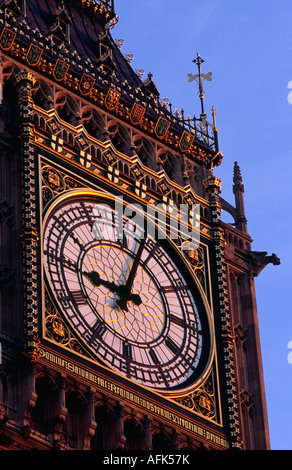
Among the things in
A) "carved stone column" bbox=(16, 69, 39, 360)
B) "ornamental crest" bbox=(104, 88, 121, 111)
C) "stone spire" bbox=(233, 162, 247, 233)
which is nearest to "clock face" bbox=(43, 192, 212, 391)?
"carved stone column" bbox=(16, 69, 39, 360)

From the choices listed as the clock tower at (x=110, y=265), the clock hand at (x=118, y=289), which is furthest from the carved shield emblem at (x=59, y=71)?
the clock hand at (x=118, y=289)

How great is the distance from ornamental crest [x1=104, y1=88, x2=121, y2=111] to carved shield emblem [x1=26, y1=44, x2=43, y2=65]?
2.29 meters

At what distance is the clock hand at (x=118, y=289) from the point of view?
4631 cm

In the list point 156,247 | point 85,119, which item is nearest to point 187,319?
point 156,247

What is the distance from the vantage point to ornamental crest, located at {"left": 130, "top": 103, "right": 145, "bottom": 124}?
166 feet

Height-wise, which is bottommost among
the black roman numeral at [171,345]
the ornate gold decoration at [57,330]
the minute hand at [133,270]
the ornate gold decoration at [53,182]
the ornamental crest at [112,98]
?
the ornate gold decoration at [57,330]

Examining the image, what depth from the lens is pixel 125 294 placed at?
46688mm

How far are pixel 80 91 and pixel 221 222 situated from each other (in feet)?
16.7

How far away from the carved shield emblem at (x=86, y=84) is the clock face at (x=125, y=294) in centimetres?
324

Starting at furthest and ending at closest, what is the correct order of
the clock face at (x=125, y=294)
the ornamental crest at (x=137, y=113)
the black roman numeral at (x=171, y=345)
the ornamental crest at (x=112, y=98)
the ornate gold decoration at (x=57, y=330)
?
1. the ornamental crest at (x=137, y=113)
2. the ornamental crest at (x=112, y=98)
3. the black roman numeral at (x=171, y=345)
4. the clock face at (x=125, y=294)
5. the ornate gold decoration at (x=57, y=330)

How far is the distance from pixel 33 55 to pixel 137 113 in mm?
3490

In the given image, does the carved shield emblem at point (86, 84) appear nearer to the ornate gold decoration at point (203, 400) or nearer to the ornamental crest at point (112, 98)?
the ornamental crest at point (112, 98)

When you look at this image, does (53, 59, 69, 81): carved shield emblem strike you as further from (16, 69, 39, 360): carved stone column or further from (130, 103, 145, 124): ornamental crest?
(130, 103, 145, 124): ornamental crest
